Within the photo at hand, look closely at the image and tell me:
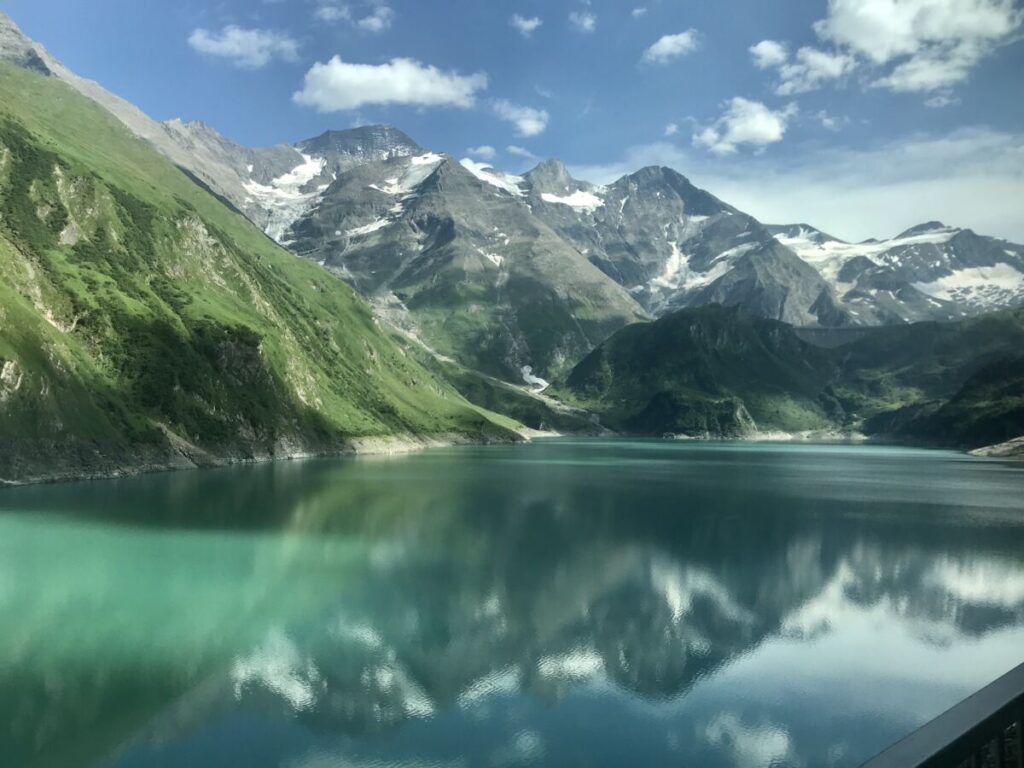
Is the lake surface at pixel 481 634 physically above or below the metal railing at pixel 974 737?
below

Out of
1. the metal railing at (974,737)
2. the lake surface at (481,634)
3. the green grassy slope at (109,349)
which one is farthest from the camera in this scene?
the green grassy slope at (109,349)

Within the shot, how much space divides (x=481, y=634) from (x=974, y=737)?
35.4m

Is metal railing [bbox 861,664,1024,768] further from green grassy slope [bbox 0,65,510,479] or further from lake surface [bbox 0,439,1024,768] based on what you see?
green grassy slope [bbox 0,65,510,479]

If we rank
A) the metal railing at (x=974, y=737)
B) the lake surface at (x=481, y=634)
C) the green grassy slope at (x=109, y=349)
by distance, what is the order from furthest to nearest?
1. the green grassy slope at (x=109, y=349)
2. the lake surface at (x=481, y=634)
3. the metal railing at (x=974, y=737)

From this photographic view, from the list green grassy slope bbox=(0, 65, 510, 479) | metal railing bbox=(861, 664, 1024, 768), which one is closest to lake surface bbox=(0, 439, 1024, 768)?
metal railing bbox=(861, 664, 1024, 768)

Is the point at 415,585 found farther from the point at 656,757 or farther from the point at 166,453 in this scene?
the point at 166,453

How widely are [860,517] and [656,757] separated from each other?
73.6 meters

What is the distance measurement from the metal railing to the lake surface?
68.5ft

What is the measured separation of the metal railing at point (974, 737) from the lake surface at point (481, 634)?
68.5 feet

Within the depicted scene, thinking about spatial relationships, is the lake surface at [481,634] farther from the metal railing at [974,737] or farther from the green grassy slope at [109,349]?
the green grassy slope at [109,349]

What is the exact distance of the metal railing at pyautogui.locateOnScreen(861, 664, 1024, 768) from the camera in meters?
5.76

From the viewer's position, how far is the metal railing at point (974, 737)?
576cm

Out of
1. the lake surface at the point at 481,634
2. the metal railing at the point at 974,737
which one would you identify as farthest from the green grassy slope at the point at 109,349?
the metal railing at the point at 974,737

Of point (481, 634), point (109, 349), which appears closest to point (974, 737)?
point (481, 634)
